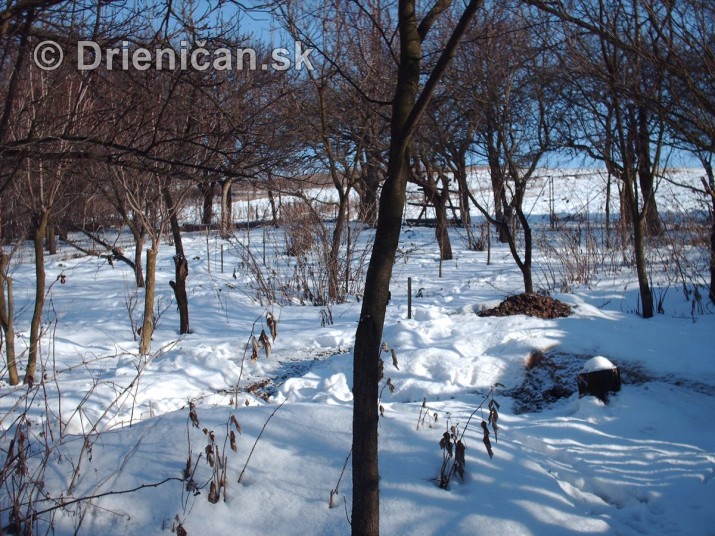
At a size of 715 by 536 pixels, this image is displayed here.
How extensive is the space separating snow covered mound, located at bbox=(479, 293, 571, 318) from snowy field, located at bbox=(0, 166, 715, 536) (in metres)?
0.22

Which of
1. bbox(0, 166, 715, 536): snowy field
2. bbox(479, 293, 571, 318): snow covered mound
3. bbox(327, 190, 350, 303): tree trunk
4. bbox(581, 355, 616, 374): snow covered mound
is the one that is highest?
bbox(327, 190, 350, 303): tree trunk

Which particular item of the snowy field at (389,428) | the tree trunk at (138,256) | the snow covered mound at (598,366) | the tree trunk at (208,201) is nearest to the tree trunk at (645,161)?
the snowy field at (389,428)

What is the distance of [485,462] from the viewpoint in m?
3.39

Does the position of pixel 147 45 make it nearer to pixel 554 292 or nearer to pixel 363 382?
pixel 363 382

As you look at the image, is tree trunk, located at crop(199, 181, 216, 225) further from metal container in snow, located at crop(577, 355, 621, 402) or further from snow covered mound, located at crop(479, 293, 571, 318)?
metal container in snow, located at crop(577, 355, 621, 402)

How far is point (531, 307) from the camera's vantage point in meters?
7.45

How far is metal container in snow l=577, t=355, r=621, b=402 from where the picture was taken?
15.6ft

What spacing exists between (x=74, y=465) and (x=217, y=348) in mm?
3346

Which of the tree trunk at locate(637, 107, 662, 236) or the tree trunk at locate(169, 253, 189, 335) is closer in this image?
the tree trunk at locate(637, 107, 662, 236)

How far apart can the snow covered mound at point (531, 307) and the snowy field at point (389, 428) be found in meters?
0.22

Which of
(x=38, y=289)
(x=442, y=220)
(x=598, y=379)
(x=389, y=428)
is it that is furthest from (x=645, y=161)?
(x=38, y=289)

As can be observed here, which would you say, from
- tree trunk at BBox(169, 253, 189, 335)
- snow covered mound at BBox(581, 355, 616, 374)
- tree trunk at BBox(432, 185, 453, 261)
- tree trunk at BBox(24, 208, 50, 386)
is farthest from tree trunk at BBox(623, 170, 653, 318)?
tree trunk at BBox(24, 208, 50, 386)

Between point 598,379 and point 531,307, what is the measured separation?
2.72 meters

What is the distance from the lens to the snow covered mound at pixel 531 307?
7344mm
